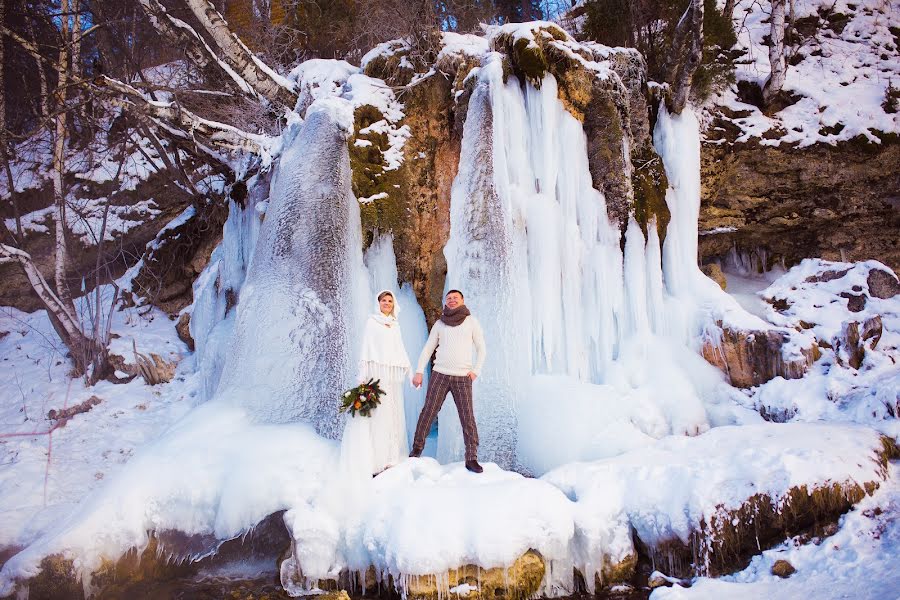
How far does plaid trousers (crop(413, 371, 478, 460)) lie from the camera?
172 inches

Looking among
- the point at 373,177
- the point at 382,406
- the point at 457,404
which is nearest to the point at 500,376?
the point at 457,404

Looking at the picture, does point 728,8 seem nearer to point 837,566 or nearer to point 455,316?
point 455,316

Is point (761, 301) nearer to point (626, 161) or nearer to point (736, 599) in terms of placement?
point (626, 161)

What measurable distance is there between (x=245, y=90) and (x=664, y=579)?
25.8ft

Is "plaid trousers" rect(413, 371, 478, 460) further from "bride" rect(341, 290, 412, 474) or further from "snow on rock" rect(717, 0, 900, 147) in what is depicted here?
"snow on rock" rect(717, 0, 900, 147)

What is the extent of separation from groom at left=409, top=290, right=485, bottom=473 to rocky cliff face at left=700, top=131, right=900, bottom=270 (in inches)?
244

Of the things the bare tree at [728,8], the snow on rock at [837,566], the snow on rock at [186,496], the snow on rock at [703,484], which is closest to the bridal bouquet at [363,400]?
the snow on rock at [186,496]

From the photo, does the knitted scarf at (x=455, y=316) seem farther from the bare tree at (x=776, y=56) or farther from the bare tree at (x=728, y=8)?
the bare tree at (x=728, y=8)

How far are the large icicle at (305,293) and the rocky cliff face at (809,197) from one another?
19.8ft

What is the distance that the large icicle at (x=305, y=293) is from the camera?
18.0 feet

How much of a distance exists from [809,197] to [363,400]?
8.31m

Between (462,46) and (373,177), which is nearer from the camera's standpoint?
(373,177)

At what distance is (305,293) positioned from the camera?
5.82m

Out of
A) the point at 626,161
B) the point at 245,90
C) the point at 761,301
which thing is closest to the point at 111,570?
the point at 245,90
